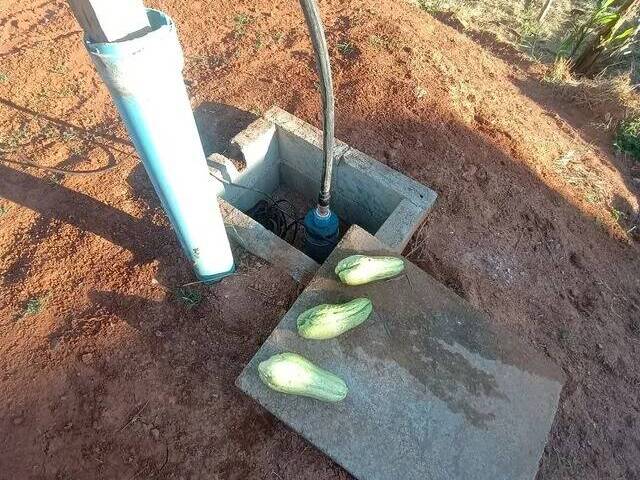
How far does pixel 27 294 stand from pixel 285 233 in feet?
6.62

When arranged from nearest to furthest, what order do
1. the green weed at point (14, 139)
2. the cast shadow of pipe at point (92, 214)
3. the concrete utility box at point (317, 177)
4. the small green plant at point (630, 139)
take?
the cast shadow of pipe at point (92, 214)
the concrete utility box at point (317, 177)
the green weed at point (14, 139)
the small green plant at point (630, 139)

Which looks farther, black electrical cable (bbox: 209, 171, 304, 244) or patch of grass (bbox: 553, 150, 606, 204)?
patch of grass (bbox: 553, 150, 606, 204)

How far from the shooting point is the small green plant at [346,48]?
4758 millimetres

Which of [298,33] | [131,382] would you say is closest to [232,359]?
[131,382]

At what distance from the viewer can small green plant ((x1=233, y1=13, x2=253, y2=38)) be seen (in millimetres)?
4992

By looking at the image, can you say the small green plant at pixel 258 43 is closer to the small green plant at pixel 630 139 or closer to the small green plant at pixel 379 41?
the small green plant at pixel 379 41

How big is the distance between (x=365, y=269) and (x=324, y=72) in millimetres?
1282

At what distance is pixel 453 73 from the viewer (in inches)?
191

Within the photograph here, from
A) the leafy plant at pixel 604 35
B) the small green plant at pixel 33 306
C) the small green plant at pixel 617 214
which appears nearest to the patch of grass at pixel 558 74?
the leafy plant at pixel 604 35

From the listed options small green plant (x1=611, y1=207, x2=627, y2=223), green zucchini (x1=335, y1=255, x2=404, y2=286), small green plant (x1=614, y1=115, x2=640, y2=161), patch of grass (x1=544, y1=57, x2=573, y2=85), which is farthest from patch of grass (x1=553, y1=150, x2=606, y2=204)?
green zucchini (x1=335, y1=255, x2=404, y2=286)

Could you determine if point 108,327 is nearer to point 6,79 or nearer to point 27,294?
point 27,294

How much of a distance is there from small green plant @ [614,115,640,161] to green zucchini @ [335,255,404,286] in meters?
4.27

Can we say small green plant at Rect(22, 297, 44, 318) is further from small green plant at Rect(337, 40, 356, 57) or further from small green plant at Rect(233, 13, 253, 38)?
small green plant at Rect(337, 40, 356, 57)

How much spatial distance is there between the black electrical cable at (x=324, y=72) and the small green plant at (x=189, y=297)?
1121 mm
